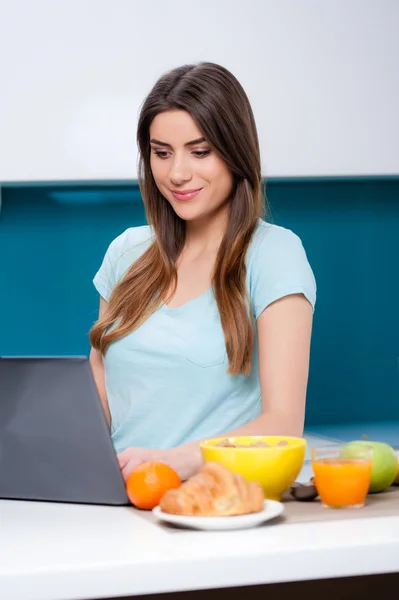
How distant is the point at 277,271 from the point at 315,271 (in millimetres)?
1379

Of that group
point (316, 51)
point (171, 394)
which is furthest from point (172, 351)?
point (316, 51)

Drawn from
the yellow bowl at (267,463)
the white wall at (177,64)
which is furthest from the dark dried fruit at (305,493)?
the white wall at (177,64)

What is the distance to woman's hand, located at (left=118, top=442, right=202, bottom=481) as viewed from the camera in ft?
4.10

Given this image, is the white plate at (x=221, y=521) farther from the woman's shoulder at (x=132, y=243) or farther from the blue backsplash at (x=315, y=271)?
the blue backsplash at (x=315, y=271)

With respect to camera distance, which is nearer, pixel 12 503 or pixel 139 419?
pixel 12 503

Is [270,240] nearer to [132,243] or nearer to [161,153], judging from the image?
[161,153]

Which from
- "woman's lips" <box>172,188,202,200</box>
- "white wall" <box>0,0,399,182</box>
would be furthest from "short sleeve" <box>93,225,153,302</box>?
"white wall" <box>0,0,399,182</box>

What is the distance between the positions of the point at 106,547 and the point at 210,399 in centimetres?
80

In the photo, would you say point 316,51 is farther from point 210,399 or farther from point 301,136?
point 210,399

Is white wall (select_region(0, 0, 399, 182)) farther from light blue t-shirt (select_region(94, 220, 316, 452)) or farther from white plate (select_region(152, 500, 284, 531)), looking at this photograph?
A: white plate (select_region(152, 500, 284, 531))

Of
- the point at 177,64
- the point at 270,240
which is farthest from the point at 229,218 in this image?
the point at 177,64

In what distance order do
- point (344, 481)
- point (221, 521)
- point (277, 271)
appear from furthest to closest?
1. point (277, 271)
2. point (344, 481)
3. point (221, 521)

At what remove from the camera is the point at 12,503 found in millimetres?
1193

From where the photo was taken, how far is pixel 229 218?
177 cm
